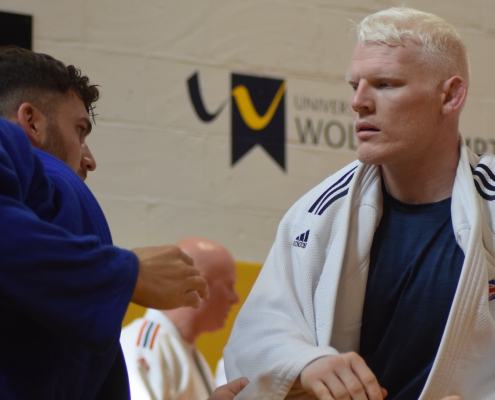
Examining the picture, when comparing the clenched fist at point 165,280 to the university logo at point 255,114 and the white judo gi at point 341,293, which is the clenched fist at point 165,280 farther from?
the university logo at point 255,114

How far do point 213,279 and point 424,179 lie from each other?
1.78 metres

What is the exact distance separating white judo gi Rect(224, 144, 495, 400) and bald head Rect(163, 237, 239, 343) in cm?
159

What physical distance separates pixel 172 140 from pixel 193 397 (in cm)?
137

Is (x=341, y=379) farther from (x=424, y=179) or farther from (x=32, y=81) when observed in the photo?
(x=32, y=81)

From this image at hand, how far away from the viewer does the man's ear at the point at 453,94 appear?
206 cm

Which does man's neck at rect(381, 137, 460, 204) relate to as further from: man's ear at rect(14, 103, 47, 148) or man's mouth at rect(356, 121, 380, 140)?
man's ear at rect(14, 103, 47, 148)

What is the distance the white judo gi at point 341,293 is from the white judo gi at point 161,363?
1207 millimetres

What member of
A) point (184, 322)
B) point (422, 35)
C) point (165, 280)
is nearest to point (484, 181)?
point (422, 35)

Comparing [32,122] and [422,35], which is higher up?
[422,35]

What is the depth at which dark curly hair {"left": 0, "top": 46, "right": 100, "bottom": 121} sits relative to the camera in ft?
5.49

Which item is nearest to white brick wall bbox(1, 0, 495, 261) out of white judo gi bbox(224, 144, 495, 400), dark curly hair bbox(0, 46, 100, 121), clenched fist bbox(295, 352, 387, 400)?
white judo gi bbox(224, 144, 495, 400)

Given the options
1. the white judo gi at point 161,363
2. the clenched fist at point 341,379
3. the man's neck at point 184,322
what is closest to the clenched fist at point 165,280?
the clenched fist at point 341,379

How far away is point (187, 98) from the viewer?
4074mm

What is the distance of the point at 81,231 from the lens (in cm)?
146
